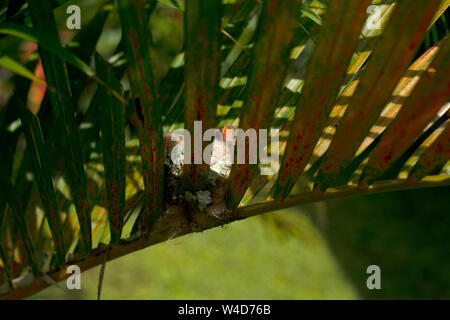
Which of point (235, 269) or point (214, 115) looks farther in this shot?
point (235, 269)

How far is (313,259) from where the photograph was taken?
253 cm

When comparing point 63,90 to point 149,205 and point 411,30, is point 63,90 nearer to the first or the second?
point 149,205

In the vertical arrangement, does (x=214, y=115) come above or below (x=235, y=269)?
below

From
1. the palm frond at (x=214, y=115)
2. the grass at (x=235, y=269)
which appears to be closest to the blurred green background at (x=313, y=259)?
the grass at (x=235, y=269)

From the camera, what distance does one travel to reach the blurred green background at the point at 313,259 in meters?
2.36

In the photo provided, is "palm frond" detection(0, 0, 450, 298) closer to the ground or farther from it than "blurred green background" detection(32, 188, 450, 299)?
closer to the ground

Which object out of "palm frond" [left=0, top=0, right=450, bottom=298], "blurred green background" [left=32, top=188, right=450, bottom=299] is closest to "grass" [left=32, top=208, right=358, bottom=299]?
"blurred green background" [left=32, top=188, right=450, bottom=299]

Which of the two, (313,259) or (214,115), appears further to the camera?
(313,259)

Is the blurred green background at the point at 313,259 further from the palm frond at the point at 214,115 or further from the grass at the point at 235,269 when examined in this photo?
the palm frond at the point at 214,115

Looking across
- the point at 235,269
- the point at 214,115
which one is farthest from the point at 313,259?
the point at 214,115

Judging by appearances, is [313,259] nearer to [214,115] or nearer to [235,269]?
[235,269]

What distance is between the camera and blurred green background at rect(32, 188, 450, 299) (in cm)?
236

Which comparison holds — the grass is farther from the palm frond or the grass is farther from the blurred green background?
the palm frond

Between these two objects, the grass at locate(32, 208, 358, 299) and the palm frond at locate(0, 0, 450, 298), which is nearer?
the palm frond at locate(0, 0, 450, 298)
